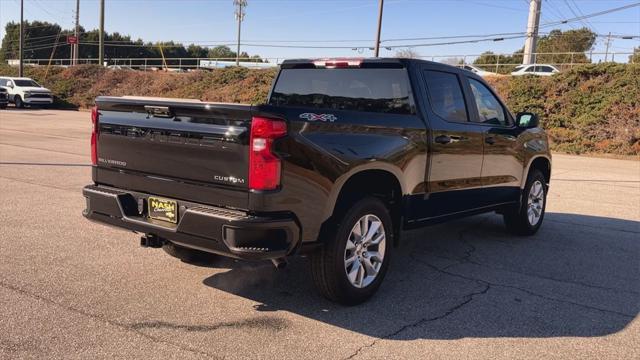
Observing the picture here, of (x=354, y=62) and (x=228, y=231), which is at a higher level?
(x=354, y=62)

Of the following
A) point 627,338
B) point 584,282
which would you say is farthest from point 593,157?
point 627,338

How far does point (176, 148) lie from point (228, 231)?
769 millimetres

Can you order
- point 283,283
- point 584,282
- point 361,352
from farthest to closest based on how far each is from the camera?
point 584,282 < point 283,283 < point 361,352

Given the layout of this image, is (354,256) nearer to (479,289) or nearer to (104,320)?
(479,289)

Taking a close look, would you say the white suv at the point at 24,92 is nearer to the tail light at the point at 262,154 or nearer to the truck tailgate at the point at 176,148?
the truck tailgate at the point at 176,148

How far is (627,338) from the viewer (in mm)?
4023

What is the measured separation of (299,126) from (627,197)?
9113 mm

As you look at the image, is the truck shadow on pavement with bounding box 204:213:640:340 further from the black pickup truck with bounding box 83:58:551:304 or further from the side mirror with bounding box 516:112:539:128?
the side mirror with bounding box 516:112:539:128

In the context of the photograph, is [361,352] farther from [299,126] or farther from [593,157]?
[593,157]

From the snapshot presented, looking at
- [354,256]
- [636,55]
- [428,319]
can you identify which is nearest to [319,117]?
[354,256]

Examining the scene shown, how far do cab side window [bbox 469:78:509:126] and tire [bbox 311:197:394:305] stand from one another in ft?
6.83

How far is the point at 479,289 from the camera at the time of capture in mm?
4953

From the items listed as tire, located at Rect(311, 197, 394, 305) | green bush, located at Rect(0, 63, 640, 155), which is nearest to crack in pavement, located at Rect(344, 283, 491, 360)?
tire, located at Rect(311, 197, 394, 305)

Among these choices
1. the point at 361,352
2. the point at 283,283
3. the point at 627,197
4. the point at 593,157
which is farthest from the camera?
the point at 593,157
